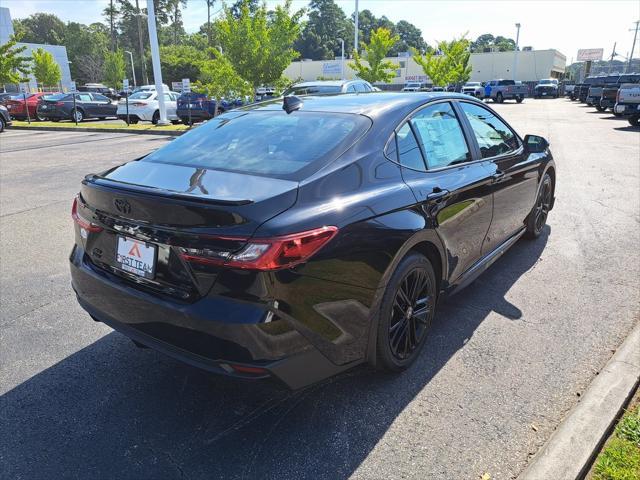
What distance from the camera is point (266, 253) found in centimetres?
205

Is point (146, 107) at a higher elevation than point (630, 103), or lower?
lower

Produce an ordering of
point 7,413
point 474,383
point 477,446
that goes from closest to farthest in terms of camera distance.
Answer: point 477,446 → point 7,413 → point 474,383

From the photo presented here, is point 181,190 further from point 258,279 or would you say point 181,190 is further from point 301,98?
point 301,98

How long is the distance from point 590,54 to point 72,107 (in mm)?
98720

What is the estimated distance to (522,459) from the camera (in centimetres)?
231

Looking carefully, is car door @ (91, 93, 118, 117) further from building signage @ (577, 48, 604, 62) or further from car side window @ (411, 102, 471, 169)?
building signage @ (577, 48, 604, 62)

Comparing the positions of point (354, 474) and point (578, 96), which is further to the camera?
point (578, 96)

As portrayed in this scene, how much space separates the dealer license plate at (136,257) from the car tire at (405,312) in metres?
1.19

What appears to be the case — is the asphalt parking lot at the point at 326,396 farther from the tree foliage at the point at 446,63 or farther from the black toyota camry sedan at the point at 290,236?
the tree foliage at the point at 446,63

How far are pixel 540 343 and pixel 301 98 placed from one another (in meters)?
2.46

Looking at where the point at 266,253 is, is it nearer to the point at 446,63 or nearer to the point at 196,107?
the point at 196,107

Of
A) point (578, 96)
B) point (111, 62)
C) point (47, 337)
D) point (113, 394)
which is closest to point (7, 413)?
point (113, 394)

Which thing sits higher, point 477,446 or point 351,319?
point 351,319

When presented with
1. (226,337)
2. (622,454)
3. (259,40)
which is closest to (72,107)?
(259,40)
